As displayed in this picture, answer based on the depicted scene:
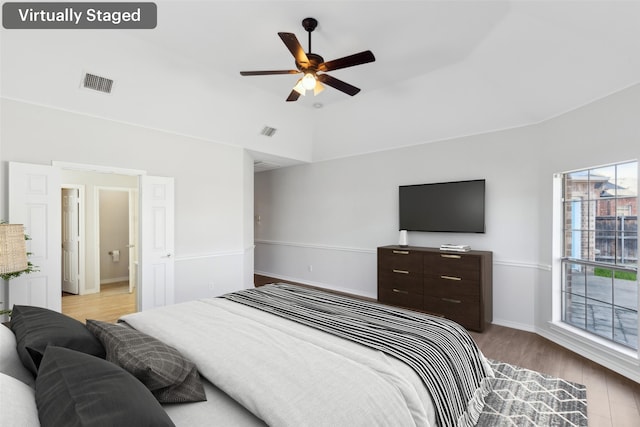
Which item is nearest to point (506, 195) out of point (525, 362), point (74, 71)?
point (525, 362)

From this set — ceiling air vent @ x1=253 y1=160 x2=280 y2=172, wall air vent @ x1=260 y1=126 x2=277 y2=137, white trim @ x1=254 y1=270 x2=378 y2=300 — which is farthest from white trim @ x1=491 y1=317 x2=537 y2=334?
ceiling air vent @ x1=253 y1=160 x2=280 y2=172

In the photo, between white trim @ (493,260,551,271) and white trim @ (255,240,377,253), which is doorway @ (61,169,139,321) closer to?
white trim @ (255,240,377,253)

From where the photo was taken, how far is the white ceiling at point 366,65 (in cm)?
265

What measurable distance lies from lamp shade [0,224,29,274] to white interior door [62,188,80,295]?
3.71m

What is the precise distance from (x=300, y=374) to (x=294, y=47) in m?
2.22

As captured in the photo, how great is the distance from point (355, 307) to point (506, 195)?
2.83 meters

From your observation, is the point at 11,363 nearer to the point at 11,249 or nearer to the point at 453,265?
the point at 11,249

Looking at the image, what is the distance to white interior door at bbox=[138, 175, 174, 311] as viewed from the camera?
4.00 metres

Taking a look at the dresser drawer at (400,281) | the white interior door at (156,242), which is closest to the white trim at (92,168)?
the white interior door at (156,242)

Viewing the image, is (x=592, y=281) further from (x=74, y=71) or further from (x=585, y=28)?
(x=74, y=71)

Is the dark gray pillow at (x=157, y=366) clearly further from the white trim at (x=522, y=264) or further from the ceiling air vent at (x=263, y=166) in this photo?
the ceiling air vent at (x=263, y=166)

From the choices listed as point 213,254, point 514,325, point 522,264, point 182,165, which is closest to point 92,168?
point 182,165

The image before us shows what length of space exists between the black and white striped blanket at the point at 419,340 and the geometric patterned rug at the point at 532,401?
0.15 metres

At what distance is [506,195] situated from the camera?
4.12 meters
